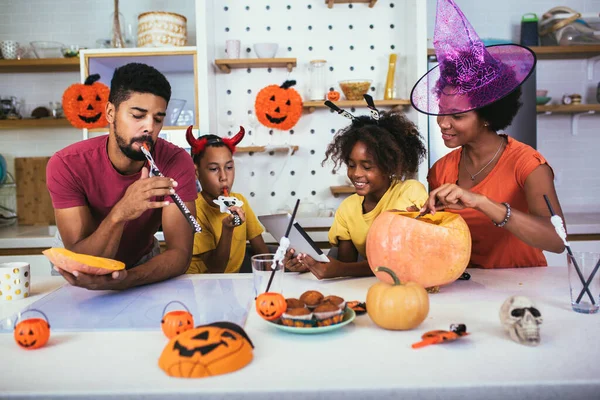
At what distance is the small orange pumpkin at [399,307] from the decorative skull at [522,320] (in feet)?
0.49

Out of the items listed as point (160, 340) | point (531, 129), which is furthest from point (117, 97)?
point (531, 129)

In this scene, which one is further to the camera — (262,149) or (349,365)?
(262,149)

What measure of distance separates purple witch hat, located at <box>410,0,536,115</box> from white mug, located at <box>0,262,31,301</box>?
1262 mm

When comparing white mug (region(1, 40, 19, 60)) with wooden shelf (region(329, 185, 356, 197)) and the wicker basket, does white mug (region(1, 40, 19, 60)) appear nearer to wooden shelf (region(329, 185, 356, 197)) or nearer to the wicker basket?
the wicker basket

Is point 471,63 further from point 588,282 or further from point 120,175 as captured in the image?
point 120,175

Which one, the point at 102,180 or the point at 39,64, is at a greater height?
the point at 39,64

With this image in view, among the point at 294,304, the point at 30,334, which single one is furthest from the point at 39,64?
the point at 294,304

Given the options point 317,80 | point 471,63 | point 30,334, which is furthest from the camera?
point 317,80

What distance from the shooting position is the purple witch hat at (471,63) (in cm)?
144

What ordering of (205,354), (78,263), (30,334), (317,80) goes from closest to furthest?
(205,354), (30,334), (78,263), (317,80)

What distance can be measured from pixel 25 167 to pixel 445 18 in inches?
118

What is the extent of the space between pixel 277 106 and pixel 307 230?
2.36 feet

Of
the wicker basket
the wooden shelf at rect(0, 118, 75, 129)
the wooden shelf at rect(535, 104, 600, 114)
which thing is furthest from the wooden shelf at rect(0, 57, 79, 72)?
the wooden shelf at rect(535, 104, 600, 114)

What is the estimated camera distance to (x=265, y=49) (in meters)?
2.97
